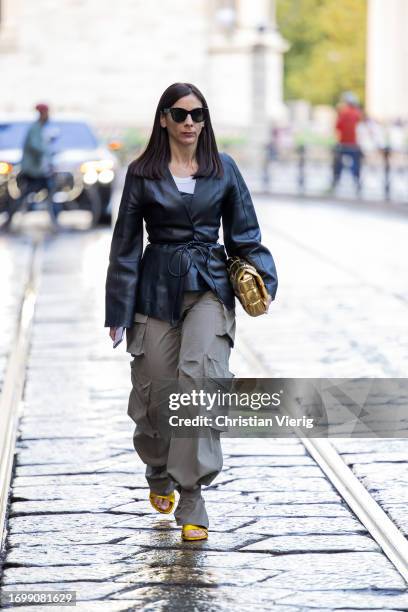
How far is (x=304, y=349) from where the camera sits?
34.9ft

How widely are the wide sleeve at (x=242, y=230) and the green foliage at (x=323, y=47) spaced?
8880 centimetres

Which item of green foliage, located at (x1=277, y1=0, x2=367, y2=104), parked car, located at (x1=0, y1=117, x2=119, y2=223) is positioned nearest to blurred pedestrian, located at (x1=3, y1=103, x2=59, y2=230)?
parked car, located at (x1=0, y1=117, x2=119, y2=223)

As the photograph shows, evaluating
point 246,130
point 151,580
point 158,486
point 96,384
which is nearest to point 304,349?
point 96,384

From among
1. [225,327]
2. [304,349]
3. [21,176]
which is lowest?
[21,176]

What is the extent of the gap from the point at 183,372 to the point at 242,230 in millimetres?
595

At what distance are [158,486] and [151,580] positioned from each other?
Result: 833 mm

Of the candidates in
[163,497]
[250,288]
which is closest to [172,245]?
[250,288]

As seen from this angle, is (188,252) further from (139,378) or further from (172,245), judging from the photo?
(139,378)

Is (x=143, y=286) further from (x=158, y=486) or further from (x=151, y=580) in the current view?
(x=151, y=580)

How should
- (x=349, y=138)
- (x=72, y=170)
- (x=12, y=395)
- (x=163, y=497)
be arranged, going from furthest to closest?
(x=349, y=138)
(x=72, y=170)
(x=12, y=395)
(x=163, y=497)

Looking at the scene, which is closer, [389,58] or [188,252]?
[188,252]

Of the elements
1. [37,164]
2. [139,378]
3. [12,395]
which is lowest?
[37,164]

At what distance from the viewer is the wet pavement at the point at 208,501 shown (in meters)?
5.18

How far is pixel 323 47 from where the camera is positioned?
97.5m
